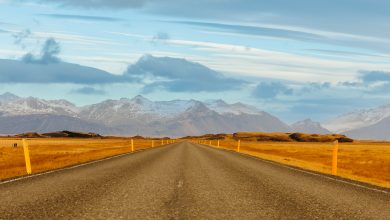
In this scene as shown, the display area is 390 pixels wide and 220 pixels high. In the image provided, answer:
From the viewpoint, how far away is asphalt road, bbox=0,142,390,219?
9.44 meters

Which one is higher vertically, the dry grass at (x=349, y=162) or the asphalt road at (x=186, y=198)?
the asphalt road at (x=186, y=198)

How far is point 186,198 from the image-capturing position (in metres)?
11.6

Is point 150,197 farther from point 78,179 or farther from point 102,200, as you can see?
point 78,179

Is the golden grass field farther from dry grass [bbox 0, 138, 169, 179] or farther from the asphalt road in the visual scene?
the asphalt road

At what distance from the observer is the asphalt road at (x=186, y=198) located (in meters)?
9.44

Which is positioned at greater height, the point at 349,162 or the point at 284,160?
the point at 284,160

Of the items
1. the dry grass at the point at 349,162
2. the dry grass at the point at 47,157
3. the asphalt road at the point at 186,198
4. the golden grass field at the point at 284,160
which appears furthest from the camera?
the dry grass at the point at 349,162

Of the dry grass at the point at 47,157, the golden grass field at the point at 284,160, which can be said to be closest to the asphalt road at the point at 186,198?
the golden grass field at the point at 284,160

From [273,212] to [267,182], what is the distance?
20.0 feet

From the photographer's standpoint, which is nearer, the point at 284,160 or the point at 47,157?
the point at 284,160

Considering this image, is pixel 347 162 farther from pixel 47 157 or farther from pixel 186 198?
pixel 186 198

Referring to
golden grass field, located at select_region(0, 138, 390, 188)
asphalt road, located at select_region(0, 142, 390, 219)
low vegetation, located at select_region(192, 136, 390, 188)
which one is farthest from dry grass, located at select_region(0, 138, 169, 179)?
low vegetation, located at select_region(192, 136, 390, 188)

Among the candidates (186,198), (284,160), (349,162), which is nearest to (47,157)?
(284,160)

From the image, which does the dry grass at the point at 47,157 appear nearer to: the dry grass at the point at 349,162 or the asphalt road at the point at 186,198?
the asphalt road at the point at 186,198
